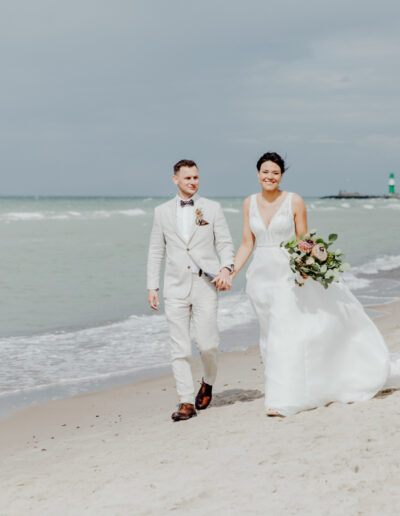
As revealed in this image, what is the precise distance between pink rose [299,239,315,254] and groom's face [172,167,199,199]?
3.47 ft

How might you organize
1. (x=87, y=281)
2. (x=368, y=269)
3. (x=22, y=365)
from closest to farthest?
1. (x=22, y=365)
2. (x=87, y=281)
3. (x=368, y=269)

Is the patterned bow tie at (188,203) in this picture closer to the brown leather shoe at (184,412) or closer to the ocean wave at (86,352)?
the brown leather shoe at (184,412)

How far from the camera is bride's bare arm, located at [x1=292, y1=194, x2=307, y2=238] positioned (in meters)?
5.43

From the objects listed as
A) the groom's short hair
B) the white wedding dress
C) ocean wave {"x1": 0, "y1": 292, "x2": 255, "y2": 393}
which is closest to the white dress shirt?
the groom's short hair

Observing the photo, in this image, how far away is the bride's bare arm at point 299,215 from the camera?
5.43m

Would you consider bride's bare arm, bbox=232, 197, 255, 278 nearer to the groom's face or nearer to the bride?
the bride

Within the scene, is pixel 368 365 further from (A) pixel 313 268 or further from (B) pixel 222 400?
(B) pixel 222 400

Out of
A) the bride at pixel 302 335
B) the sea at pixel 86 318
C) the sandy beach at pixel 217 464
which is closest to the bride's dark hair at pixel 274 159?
the bride at pixel 302 335

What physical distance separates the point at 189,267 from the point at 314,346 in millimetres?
1220

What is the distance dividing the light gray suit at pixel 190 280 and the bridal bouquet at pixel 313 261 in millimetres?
679

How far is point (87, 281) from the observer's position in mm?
17516

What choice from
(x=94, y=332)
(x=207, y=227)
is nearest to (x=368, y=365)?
(x=207, y=227)

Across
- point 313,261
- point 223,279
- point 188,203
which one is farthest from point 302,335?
point 188,203

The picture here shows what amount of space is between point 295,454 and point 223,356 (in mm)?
4806
